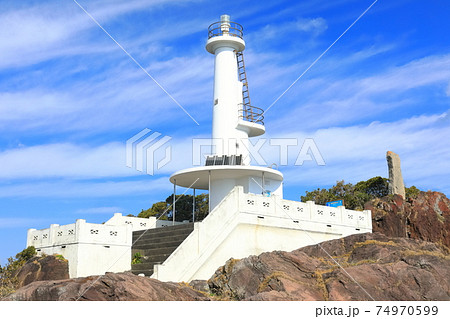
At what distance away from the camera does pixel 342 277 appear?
15289mm

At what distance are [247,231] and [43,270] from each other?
890cm

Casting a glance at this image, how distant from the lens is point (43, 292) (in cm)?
1389

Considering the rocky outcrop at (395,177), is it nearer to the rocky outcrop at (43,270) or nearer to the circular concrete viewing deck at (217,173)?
the circular concrete viewing deck at (217,173)

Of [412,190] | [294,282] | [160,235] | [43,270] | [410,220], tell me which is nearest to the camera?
[294,282]

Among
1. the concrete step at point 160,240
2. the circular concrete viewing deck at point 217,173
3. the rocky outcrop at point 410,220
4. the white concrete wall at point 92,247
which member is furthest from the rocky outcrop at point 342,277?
the rocky outcrop at point 410,220

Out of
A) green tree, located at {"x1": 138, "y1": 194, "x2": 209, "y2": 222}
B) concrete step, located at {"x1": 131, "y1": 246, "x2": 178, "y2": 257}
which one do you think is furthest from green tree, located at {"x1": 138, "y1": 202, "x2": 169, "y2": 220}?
concrete step, located at {"x1": 131, "y1": 246, "x2": 178, "y2": 257}

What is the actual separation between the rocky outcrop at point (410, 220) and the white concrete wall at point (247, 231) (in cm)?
739

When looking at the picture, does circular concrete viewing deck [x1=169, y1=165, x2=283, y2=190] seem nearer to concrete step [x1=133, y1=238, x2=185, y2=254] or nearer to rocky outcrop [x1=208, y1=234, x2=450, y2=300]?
concrete step [x1=133, y1=238, x2=185, y2=254]

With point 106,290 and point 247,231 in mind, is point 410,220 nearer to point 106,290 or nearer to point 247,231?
point 247,231

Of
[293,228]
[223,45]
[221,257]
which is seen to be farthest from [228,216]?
[223,45]

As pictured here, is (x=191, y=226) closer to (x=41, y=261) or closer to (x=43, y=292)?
(x=41, y=261)

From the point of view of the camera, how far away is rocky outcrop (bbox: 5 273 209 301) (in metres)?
13.3

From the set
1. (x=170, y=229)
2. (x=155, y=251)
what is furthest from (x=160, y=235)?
(x=155, y=251)

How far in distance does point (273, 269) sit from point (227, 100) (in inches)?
559
